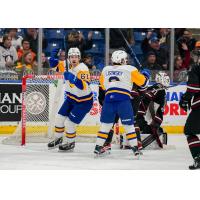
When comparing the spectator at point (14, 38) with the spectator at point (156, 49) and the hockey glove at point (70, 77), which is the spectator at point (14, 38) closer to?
the spectator at point (156, 49)

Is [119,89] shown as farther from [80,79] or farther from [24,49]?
[24,49]

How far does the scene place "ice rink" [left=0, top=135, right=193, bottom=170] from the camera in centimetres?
780

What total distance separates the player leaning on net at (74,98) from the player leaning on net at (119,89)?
0.74 metres

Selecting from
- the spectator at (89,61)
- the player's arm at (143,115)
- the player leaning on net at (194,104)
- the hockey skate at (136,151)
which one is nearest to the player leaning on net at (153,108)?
the player's arm at (143,115)

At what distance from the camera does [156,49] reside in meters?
13.7

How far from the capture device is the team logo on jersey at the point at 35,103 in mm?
10898

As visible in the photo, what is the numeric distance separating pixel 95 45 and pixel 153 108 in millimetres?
4126

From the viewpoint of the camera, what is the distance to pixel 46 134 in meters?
10.9

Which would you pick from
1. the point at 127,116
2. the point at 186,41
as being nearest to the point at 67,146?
the point at 127,116

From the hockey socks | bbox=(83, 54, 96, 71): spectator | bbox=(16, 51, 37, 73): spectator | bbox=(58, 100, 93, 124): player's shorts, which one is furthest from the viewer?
bbox=(83, 54, 96, 71): spectator

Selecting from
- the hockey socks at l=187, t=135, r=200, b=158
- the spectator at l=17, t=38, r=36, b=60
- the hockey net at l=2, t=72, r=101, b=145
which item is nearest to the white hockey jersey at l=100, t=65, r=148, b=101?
the hockey socks at l=187, t=135, r=200, b=158

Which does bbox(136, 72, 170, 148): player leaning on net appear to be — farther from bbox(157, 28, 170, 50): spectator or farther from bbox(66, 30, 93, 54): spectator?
bbox(66, 30, 93, 54): spectator

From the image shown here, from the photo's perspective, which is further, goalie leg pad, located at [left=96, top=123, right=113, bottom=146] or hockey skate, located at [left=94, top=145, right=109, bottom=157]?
hockey skate, located at [left=94, top=145, right=109, bottom=157]

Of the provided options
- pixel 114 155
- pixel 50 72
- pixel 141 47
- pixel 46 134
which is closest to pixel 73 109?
pixel 114 155
